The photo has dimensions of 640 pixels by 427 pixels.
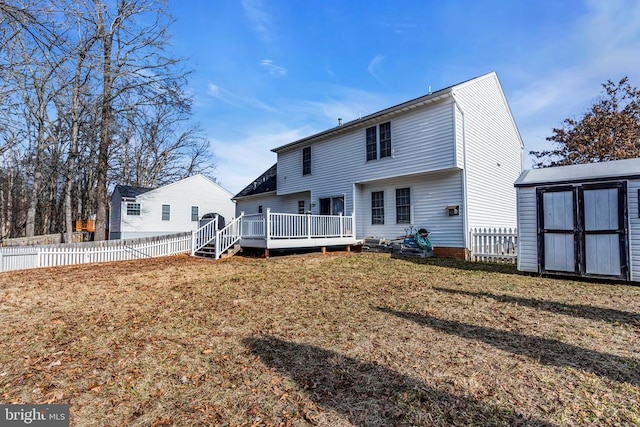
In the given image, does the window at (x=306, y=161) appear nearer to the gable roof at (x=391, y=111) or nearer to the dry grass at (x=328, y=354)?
the gable roof at (x=391, y=111)

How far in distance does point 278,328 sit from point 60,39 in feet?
20.4

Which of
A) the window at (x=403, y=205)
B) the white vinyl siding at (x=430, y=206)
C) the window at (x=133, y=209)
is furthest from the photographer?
the window at (x=133, y=209)

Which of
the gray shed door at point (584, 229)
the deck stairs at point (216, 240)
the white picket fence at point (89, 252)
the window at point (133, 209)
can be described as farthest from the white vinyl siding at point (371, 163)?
the window at point (133, 209)

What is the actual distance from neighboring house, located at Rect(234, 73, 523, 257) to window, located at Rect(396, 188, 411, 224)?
0.14ft

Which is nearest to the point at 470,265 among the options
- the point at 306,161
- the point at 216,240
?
the point at 216,240

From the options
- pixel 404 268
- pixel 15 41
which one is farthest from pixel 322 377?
pixel 15 41

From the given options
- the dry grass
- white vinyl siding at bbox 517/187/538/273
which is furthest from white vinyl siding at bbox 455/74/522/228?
the dry grass

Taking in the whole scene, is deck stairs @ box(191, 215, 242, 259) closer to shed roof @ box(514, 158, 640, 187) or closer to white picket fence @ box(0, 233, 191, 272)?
white picket fence @ box(0, 233, 191, 272)

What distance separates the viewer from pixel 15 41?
20.4 ft

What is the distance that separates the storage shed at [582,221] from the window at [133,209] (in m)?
24.9

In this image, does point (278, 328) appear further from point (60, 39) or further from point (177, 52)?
point (177, 52)

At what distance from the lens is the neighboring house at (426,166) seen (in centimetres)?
1126

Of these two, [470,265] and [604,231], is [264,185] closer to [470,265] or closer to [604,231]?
[470,265]

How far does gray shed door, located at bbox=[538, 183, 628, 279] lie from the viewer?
22.3ft
